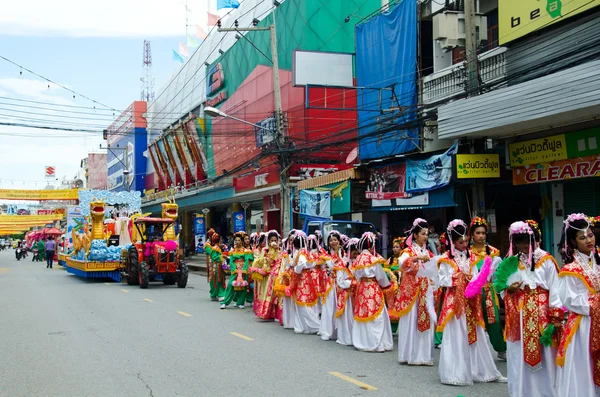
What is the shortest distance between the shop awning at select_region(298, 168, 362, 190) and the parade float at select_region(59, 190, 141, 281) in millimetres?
6853

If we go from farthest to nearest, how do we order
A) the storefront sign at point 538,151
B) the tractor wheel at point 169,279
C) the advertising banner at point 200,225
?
the advertising banner at point 200,225 < the tractor wheel at point 169,279 < the storefront sign at point 538,151

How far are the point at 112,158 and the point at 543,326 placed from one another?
7537cm

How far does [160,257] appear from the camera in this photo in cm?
2130

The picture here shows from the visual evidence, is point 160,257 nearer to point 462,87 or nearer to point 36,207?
point 462,87

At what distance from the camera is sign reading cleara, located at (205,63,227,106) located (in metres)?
39.4

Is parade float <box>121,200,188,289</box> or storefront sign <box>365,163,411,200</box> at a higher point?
storefront sign <box>365,163,411,200</box>

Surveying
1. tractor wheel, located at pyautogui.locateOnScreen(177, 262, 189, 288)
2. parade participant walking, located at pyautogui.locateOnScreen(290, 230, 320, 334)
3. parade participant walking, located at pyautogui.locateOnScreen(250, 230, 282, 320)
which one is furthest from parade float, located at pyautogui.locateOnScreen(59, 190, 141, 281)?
parade participant walking, located at pyautogui.locateOnScreen(290, 230, 320, 334)

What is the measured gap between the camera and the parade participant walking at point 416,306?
808 cm

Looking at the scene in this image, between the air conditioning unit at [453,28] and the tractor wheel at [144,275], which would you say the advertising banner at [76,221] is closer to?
the tractor wheel at [144,275]

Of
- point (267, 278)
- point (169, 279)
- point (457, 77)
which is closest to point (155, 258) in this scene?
point (169, 279)

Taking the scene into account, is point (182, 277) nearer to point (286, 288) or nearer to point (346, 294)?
point (286, 288)

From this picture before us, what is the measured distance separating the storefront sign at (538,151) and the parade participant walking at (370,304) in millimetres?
6288

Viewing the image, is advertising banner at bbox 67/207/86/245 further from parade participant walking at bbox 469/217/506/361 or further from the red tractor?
parade participant walking at bbox 469/217/506/361

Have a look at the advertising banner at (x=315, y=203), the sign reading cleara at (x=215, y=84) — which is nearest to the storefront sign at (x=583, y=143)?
the advertising banner at (x=315, y=203)
